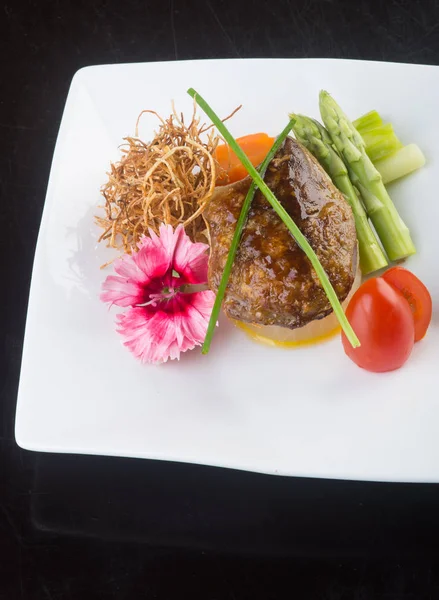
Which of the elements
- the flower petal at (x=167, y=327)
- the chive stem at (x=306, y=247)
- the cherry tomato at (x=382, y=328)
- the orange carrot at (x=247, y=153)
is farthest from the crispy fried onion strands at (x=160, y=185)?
the cherry tomato at (x=382, y=328)

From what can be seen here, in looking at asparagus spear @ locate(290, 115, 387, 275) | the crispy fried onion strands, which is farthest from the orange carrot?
asparagus spear @ locate(290, 115, 387, 275)

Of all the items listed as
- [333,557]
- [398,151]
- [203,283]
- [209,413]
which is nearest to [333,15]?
[398,151]

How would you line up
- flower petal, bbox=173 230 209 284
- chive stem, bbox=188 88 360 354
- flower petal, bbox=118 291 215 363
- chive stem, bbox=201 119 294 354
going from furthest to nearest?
flower petal, bbox=173 230 209 284 → flower petal, bbox=118 291 215 363 → chive stem, bbox=201 119 294 354 → chive stem, bbox=188 88 360 354

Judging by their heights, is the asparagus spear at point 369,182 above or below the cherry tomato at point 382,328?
above

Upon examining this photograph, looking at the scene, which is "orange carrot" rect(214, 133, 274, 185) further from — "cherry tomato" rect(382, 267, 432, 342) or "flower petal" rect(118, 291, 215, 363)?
"cherry tomato" rect(382, 267, 432, 342)

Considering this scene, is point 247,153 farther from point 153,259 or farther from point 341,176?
point 153,259

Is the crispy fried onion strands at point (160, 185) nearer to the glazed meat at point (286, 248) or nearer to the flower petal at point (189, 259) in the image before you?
the flower petal at point (189, 259)
